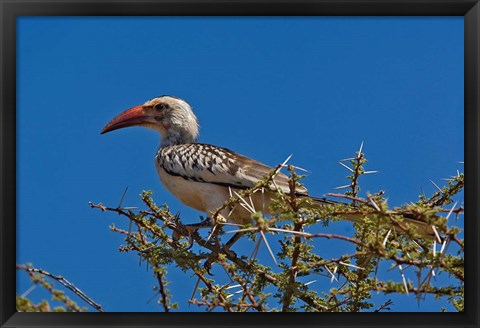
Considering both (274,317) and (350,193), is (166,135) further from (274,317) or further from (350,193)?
(274,317)

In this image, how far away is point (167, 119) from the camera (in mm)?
Answer: 6039

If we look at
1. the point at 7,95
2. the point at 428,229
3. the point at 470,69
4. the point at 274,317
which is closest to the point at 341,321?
the point at 274,317

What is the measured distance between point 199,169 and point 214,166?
0.10m

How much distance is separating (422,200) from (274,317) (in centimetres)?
125

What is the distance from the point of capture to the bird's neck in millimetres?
5941

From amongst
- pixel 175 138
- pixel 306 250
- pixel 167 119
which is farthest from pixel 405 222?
pixel 167 119

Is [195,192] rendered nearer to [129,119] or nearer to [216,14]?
[129,119]

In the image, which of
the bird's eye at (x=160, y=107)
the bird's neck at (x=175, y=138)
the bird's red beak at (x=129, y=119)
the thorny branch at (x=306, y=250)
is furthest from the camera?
the bird's eye at (x=160, y=107)

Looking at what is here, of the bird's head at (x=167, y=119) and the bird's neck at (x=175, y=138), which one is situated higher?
the bird's head at (x=167, y=119)

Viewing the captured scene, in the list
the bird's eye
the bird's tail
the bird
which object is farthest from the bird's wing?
the bird's tail

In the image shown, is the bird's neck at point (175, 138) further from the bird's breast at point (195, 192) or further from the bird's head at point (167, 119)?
the bird's breast at point (195, 192)

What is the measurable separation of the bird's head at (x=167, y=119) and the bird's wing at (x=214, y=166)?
512 mm

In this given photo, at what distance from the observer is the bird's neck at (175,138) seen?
594 centimetres

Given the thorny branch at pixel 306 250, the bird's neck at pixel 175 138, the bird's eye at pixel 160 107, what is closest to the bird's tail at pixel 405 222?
the thorny branch at pixel 306 250
